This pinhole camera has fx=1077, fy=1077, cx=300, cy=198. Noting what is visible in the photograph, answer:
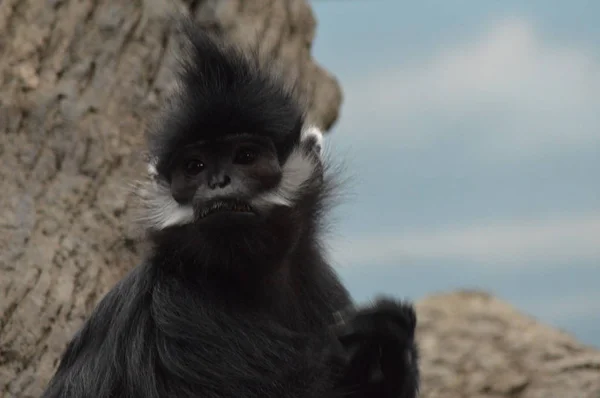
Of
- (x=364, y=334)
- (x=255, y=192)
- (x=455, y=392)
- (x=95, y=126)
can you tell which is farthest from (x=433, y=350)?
(x=255, y=192)

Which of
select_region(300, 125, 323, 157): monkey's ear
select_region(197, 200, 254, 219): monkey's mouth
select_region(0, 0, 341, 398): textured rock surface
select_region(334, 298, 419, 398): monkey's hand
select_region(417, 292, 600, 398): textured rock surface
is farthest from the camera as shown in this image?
select_region(417, 292, 600, 398): textured rock surface

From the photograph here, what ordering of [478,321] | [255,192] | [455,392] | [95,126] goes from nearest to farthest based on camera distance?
[255,192], [95,126], [455,392], [478,321]

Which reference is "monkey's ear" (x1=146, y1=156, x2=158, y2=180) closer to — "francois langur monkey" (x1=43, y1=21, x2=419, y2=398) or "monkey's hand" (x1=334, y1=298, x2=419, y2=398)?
"francois langur monkey" (x1=43, y1=21, x2=419, y2=398)

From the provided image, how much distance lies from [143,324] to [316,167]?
1.04 m

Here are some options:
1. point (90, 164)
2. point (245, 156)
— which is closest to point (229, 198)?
point (245, 156)

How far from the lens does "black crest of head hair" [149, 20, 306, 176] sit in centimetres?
421

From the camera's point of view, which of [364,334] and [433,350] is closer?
[364,334]

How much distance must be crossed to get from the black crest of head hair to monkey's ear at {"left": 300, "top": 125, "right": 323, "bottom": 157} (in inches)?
6.5

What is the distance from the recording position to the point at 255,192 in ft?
13.8

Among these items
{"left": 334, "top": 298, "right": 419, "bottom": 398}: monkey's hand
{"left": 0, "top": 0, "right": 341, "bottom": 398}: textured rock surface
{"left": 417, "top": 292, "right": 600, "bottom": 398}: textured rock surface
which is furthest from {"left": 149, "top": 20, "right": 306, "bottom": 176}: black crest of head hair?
{"left": 417, "top": 292, "right": 600, "bottom": 398}: textured rock surface

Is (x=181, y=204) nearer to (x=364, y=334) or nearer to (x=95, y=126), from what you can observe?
(x=364, y=334)

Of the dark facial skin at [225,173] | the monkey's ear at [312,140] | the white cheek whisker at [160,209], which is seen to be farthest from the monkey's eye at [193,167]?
the monkey's ear at [312,140]

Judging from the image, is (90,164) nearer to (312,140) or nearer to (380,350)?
(312,140)

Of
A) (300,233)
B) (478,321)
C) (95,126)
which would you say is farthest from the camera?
(478,321)
